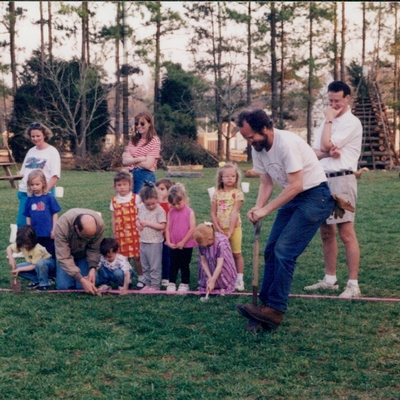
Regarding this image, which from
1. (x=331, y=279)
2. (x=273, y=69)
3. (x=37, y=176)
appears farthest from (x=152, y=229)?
(x=273, y=69)

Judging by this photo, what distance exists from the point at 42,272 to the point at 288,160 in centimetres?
269

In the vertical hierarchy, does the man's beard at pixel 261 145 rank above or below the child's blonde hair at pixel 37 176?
above

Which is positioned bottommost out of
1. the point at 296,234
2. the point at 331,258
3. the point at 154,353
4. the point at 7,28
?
the point at 154,353

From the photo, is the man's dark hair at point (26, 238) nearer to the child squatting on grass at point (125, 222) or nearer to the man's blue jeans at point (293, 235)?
the child squatting on grass at point (125, 222)

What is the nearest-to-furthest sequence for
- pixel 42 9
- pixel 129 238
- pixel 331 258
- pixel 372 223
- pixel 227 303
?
pixel 227 303 < pixel 331 258 < pixel 129 238 < pixel 372 223 < pixel 42 9

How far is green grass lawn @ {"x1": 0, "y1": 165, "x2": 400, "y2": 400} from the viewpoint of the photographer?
128 inches

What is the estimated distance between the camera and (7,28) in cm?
2878

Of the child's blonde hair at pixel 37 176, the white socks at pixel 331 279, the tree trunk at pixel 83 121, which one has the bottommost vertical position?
the white socks at pixel 331 279

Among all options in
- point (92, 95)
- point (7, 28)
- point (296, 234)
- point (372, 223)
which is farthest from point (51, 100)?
point (296, 234)

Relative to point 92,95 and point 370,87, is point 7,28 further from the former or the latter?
point 370,87

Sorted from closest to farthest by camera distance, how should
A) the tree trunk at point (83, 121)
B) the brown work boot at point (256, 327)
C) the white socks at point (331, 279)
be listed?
the brown work boot at point (256, 327) < the white socks at point (331, 279) < the tree trunk at point (83, 121)

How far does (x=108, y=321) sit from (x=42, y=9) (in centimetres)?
2897

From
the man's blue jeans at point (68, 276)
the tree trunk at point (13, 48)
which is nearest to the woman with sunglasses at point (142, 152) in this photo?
the man's blue jeans at point (68, 276)

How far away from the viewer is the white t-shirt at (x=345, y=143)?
5.08m
